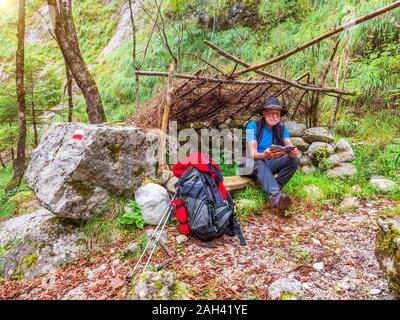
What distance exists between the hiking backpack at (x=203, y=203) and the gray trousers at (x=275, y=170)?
71cm

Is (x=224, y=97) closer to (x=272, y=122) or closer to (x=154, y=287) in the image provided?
(x=272, y=122)

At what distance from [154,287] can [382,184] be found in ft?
12.7

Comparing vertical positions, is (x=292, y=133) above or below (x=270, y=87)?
below

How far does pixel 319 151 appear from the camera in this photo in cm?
528

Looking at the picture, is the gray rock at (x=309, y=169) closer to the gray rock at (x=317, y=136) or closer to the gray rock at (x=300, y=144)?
the gray rock at (x=300, y=144)

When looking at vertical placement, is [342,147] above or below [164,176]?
above

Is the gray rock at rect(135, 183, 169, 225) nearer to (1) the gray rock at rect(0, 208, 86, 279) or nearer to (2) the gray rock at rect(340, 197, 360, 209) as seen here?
(1) the gray rock at rect(0, 208, 86, 279)

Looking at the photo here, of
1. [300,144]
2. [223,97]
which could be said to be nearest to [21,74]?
[223,97]

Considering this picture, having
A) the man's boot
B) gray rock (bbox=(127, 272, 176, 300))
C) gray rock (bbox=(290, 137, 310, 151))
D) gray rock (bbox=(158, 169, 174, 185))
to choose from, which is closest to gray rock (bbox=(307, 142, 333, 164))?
gray rock (bbox=(290, 137, 310, 151))

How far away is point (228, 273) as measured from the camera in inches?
115

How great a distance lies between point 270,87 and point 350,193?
2368 mm

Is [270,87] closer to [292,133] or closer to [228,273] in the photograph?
[292,133]

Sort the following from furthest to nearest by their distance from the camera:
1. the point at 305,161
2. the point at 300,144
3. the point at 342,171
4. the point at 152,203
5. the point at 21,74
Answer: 1. the point at 21,74
2. the point at 300,144
3. the point at 305,161
4. the point at 342,171
5. the point at 152,203
